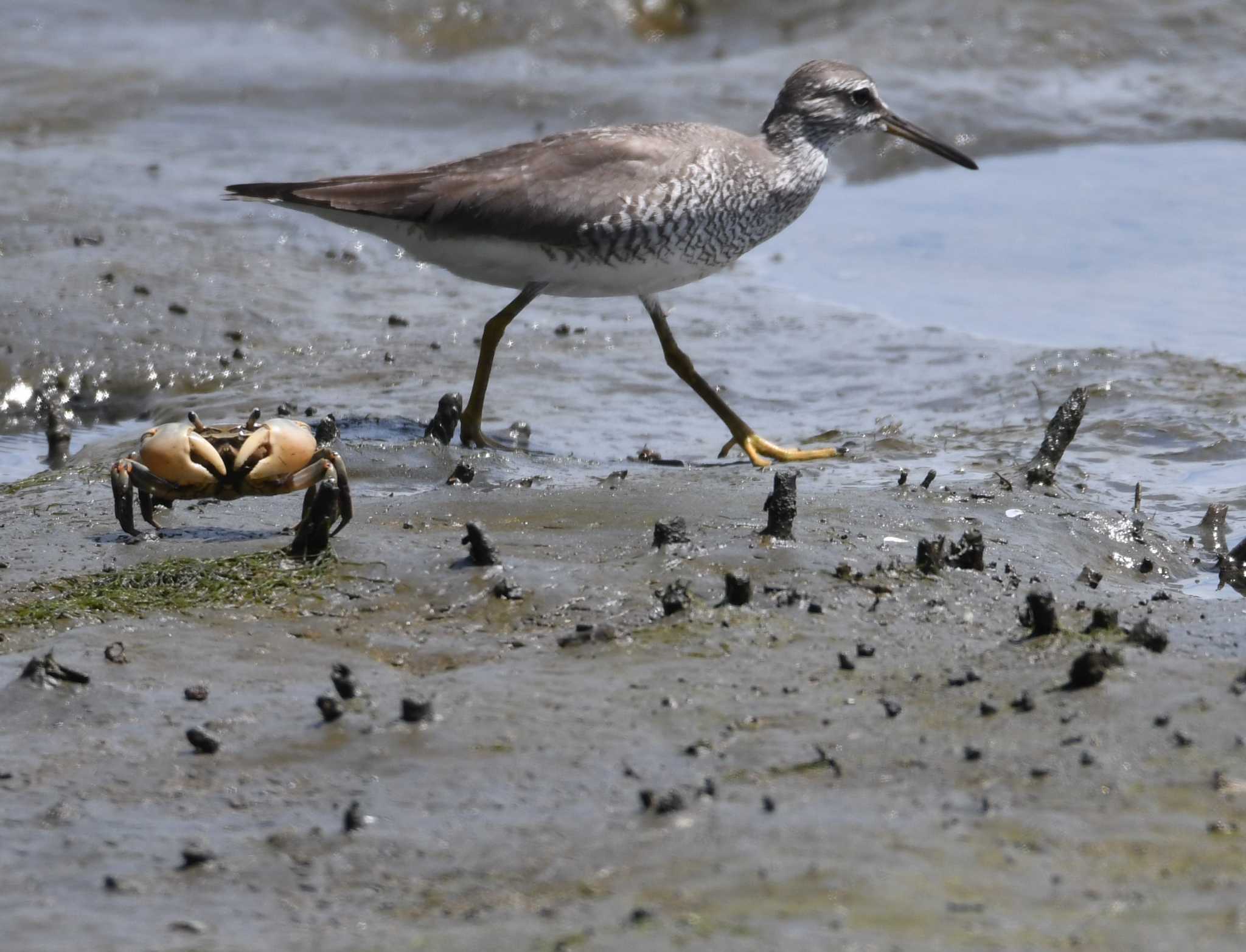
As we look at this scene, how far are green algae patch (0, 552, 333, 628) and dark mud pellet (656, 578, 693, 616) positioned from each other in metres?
1.11

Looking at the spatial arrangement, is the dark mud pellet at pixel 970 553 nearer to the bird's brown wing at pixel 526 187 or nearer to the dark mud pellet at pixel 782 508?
the dark mud pellet at pixel 782 508

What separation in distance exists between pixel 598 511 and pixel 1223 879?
3004 millimetres

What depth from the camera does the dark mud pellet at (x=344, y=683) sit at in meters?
4.20

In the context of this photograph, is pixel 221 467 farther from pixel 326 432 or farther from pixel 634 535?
pixel 634 535

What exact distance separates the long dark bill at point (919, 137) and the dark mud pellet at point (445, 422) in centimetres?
318

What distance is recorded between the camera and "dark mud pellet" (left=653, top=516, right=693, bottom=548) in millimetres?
5285

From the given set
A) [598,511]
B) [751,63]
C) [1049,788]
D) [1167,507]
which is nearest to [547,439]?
[598,511]

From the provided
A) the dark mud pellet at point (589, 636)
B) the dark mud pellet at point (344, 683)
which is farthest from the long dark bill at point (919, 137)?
the dark mud pellet at point (344, 683)

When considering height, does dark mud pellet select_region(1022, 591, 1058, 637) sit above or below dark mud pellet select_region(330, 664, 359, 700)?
above

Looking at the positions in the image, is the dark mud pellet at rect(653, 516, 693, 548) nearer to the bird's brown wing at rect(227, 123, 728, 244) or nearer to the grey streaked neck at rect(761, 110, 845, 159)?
the bird's brown wing at rect(227, 123, 728, 244)

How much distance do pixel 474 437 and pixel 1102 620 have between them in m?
3.54

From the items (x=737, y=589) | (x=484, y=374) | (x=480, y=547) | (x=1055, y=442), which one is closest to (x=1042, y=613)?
(x=737, y=589)

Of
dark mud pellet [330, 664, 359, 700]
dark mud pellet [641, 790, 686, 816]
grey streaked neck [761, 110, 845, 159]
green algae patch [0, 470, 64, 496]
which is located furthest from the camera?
grey streaked neck [761, 110, 845, 159]

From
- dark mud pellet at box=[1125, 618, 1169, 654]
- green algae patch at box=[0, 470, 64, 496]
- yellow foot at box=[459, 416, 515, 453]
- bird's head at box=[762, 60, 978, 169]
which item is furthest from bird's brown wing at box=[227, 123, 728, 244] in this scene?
dark mud pellet at box=[1125, 618, 1169, 654]
